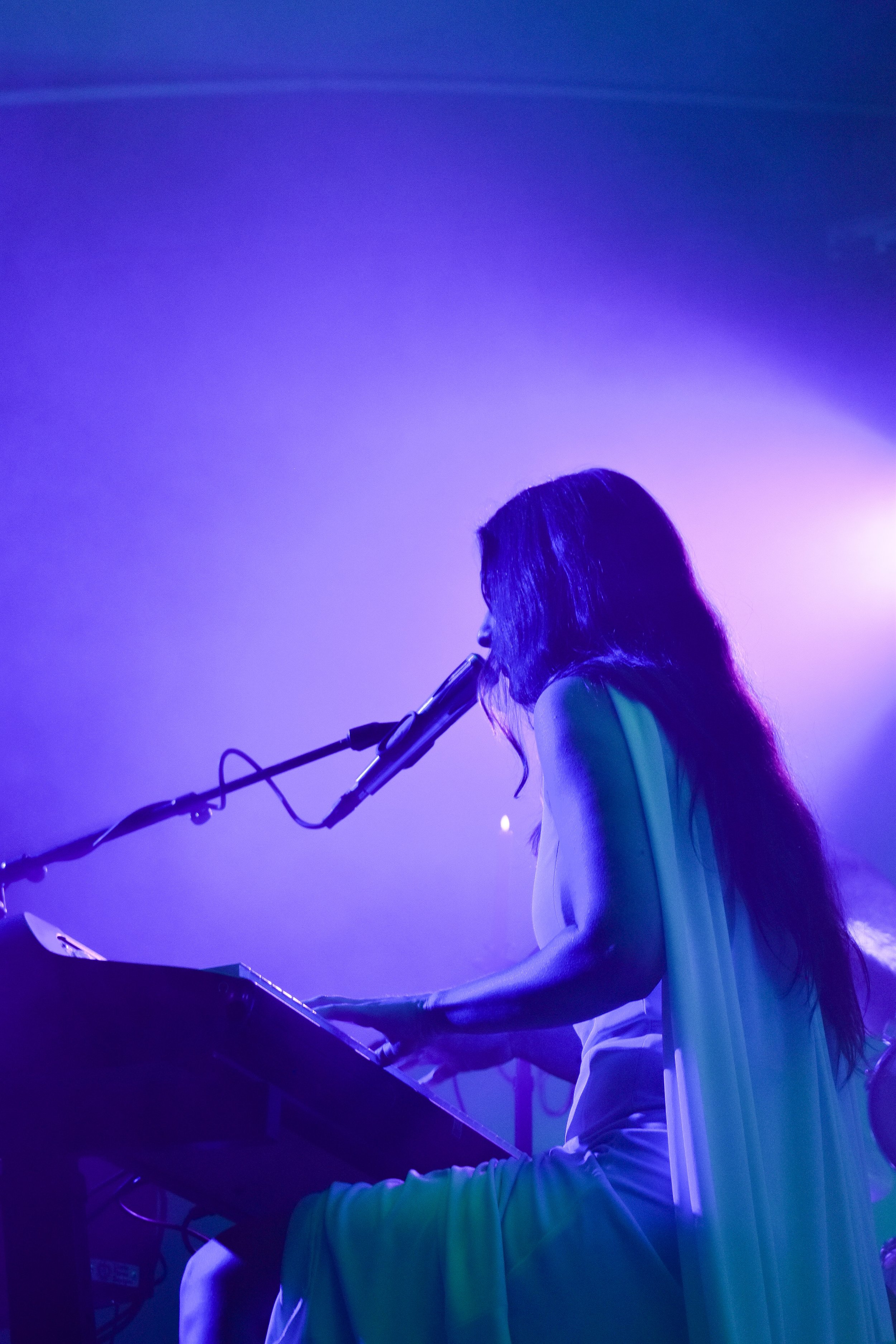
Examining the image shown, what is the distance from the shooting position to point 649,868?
1107 mm

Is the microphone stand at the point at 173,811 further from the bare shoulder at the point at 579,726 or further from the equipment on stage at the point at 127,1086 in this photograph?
the equipment on stage at the point at 127,1086

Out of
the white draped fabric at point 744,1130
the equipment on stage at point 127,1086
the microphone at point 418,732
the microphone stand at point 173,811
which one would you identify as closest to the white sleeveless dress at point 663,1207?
the white draped fabric at point 744,1130

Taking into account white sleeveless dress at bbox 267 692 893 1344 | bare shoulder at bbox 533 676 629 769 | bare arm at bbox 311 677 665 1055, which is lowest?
white sleeveless dress at bbox 267 692 893 1344

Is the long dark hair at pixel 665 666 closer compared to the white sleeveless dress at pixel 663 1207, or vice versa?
the white sleeveless dress at pixel 663 1207

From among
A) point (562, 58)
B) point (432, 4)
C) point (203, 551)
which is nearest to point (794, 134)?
point (562, 58)

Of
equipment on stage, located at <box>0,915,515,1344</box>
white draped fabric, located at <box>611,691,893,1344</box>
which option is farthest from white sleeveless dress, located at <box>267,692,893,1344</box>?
equipment on stage, located at <box>0,915,515,1344</box>

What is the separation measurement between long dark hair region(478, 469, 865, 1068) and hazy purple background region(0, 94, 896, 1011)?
214cm

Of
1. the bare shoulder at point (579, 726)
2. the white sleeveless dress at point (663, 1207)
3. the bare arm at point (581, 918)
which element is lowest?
the white sleeveless dress at point (663, 1207)

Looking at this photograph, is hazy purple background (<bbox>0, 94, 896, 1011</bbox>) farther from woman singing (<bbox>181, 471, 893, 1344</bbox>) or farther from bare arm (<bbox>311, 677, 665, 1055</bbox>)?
bare arm (<bbox>311, 677, 665, 1055</bbox>)

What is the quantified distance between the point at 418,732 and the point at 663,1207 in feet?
3.10

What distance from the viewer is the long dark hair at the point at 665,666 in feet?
4.03

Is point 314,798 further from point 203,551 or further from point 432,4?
point 432,4

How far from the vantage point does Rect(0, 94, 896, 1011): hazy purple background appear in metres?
3.47

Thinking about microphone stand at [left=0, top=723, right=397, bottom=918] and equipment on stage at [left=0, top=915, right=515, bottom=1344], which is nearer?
equipment on stage at [left=0, top=915, right=515, bottom=1344]
